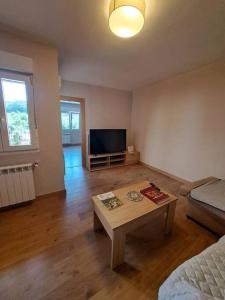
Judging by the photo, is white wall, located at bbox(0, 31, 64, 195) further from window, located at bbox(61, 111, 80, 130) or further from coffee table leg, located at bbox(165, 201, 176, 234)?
window, located at bbox(61, 111, 80, 130)

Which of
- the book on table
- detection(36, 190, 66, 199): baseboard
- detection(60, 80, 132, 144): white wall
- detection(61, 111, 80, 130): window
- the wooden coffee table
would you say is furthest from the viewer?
detection(61, 111, 80, 130): window

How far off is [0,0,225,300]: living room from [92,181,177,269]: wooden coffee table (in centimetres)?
1

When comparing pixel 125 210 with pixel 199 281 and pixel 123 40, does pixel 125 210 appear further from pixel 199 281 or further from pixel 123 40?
pixel 123 40

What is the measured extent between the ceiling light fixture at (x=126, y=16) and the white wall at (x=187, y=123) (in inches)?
80.2

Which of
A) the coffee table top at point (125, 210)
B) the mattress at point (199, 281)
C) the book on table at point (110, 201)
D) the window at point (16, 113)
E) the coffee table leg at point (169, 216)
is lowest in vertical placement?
the coffee table leg at point (169, 216)

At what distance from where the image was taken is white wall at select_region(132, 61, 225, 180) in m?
2.45

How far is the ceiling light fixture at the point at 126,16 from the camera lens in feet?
3.57

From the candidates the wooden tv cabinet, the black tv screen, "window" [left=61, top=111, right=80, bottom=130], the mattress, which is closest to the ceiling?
the black tv screen

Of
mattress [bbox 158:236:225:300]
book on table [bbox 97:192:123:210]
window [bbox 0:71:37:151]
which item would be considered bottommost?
book on table [bbox 97:192:123:210]

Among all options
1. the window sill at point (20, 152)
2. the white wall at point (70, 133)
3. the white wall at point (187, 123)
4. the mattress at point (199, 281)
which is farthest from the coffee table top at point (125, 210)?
the white wall at point (70, 133)

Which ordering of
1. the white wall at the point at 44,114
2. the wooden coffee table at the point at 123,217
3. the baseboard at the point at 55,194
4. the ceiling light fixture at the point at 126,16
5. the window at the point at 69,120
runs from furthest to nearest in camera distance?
the window at the point at 69,120, the baseboard at the point at 55,194, the white wall at the point at 44,114, the wooden coffee table at the point at 123,217, the ceiling light fixture at the point at 126,16

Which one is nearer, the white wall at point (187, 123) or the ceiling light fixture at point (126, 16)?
the ceiling light fixture at point (126, 16)

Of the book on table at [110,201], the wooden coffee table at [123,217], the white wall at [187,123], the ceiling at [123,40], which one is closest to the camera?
the wooden coffee table at [123,217]

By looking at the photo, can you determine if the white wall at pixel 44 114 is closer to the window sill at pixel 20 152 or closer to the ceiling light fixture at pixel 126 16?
the window sill at pixel 20 152
